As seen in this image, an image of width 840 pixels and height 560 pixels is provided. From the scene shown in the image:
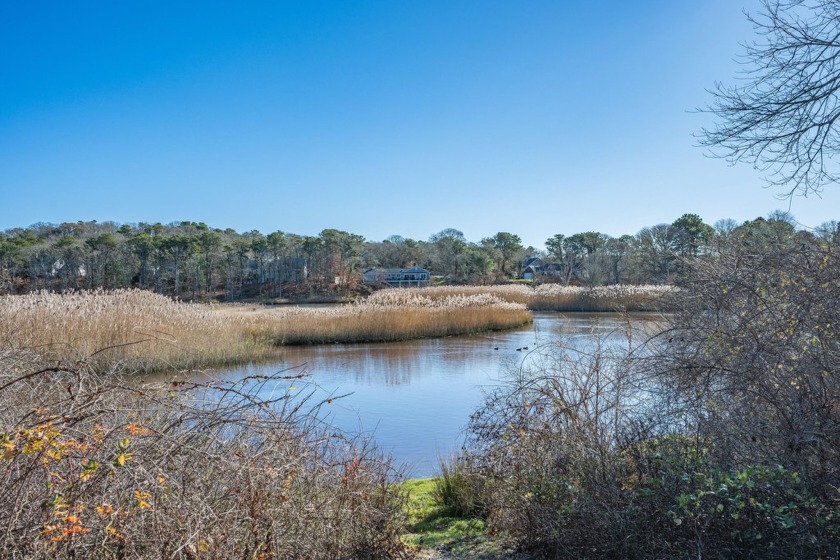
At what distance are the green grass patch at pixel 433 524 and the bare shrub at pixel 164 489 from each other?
705mm

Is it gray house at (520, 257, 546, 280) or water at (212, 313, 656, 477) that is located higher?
gray house at (520, 257, 546, 280)

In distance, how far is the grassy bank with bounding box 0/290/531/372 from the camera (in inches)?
504

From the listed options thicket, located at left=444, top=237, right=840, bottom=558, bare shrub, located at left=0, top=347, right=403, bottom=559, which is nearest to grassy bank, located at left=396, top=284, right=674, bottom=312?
thicket, located at left=444, top=237, right=840, bottom=558

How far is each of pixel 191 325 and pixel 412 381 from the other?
682 centimetres

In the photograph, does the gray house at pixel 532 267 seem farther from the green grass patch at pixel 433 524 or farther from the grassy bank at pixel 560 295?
the green grass patch at pixel 433 524

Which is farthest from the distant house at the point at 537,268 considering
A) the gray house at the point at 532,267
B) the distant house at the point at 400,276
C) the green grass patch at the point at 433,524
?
the green grass patch at the point at 433,524

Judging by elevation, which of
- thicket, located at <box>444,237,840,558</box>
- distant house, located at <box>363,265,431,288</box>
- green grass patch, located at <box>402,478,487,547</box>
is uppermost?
distant house, located at <box>363,265,431,288</box>

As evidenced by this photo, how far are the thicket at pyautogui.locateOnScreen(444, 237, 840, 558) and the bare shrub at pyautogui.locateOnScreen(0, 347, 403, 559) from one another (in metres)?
1.18

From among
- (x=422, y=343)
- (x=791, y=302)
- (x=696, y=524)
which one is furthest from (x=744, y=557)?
(x=422, y=343)

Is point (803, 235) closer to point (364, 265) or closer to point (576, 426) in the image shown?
point (576, 426)

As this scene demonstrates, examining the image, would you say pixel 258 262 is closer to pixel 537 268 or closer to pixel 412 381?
pixel 537 268

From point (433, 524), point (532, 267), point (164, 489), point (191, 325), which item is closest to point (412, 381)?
point (191, 325)

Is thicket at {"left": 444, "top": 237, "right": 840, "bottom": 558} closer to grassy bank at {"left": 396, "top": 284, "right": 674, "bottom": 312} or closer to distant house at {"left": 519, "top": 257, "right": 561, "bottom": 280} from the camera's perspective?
grassy bank at {"left": 396, "top": 284, "right": 674, "bottom": 312}

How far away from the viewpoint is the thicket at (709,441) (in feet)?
11.3
